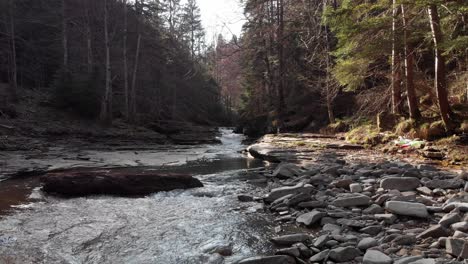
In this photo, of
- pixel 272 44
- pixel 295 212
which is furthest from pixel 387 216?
pixel 272 44

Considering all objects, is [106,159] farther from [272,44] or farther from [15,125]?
[272,44]

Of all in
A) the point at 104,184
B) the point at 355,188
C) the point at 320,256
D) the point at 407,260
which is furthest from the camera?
the point at 104,184

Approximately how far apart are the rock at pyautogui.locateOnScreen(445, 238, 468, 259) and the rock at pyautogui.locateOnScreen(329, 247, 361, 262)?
91 centimetres

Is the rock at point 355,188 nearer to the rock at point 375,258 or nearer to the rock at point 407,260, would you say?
the rock at point 375,258

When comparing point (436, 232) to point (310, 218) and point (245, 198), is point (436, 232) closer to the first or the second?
point (310, 218)

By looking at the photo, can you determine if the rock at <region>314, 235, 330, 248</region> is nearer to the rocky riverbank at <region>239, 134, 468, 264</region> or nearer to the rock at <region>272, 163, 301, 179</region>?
the rocky riverbank at <region>239, 134, 468, 264</region>

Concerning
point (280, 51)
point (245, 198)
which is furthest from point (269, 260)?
point (280, 51)

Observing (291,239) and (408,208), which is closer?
(291,239)

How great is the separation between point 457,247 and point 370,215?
1638 mm

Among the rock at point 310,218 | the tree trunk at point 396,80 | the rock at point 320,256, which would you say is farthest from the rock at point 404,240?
the tree trunk at point 396,80

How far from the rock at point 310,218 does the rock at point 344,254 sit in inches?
49.3

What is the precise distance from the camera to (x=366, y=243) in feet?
14.9

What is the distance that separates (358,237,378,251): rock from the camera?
4.50m

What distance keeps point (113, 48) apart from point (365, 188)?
2725cm
